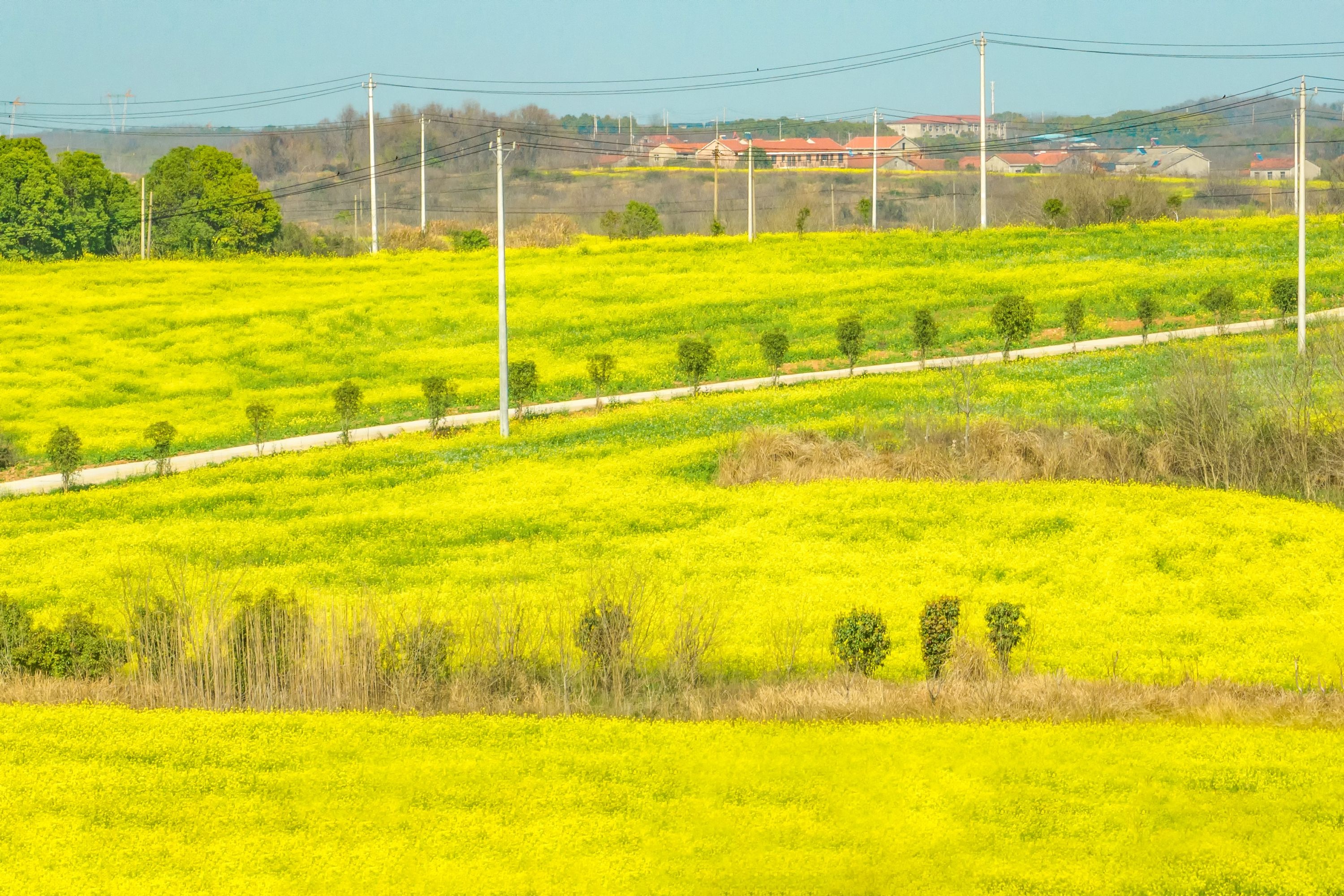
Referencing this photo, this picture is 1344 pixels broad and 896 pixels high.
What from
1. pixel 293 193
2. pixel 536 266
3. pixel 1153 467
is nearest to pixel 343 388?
pixel 1153 467

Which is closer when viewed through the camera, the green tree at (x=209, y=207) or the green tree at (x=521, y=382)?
the green tree at (x=521, y=382)

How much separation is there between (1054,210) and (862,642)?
174 ft

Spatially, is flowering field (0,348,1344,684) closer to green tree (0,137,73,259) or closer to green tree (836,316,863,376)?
green tree (836,316,863,376)

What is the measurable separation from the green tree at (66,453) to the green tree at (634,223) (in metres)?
42.6

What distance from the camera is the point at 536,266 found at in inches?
2340

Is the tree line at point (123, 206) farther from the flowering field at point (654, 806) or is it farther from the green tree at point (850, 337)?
the flowering field at point (654, 806)

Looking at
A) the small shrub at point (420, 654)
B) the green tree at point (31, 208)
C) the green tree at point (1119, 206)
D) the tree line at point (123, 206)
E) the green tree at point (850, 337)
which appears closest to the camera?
the small shrub at point (420, 654)

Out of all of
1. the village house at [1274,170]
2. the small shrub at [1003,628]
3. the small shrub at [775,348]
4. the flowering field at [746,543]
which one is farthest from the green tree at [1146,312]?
the village house at [1274,170]

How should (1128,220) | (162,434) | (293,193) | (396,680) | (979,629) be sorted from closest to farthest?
(396,680)
(979,629)
(162,434)
(1128,220)
(293,193)

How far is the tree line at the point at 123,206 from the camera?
70438 millimetres

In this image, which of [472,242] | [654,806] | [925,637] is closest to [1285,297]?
[925,637]

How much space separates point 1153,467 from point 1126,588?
20.5 feet

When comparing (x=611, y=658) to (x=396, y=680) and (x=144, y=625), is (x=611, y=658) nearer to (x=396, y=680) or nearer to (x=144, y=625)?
(x=396, y=680)

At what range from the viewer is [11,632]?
1670 centimetres
